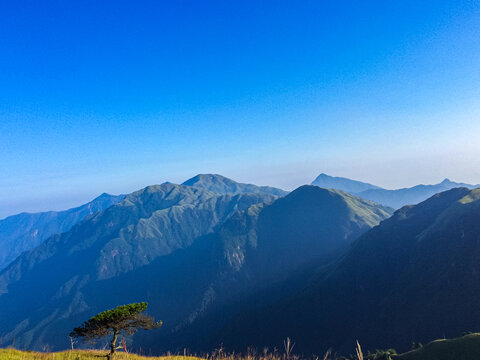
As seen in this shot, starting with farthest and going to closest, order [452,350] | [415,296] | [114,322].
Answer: [415,296] < [452,350] < [114,322]

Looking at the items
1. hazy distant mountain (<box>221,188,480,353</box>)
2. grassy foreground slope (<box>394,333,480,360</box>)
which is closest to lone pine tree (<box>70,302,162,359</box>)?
grassy foreground slope (<box>394,333,480,360</box>)

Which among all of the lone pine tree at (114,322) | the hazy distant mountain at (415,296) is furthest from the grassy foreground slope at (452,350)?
the hazy distant mountain at (415,296)

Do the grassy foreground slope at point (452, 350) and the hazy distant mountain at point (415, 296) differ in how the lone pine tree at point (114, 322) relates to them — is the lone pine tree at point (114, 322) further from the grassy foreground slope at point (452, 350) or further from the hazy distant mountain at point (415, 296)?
the hazy distant mountain at point (415, 296)

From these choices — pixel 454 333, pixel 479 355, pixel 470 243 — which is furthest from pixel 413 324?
pixel 479 355

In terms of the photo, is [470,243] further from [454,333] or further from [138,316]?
[138,316]

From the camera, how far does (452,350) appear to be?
157ft

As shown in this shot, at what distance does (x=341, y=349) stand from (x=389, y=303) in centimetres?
4053

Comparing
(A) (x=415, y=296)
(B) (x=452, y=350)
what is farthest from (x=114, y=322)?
(A) (x=415, y=296)

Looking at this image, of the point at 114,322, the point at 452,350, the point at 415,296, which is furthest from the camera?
the point at 415,296

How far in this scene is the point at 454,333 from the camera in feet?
388

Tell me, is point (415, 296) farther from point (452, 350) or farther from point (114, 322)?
point (114, 322)

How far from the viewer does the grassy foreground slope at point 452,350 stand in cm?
4619

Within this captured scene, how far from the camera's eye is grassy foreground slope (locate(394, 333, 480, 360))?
1818 inches

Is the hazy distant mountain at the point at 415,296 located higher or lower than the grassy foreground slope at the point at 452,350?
lower
